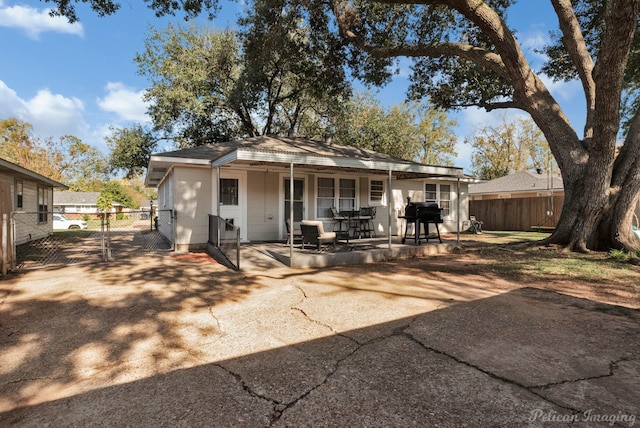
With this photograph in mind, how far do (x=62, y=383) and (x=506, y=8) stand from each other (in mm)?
15943

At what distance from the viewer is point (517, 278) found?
21.4 ft

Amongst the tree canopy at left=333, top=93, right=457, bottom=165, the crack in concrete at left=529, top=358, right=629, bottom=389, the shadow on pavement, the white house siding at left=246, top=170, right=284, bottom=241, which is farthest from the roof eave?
the tree canopy at left=333, top=93, right=457, bottom=165

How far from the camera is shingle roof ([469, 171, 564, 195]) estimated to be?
21450 millimetres

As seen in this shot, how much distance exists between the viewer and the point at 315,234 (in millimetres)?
7953

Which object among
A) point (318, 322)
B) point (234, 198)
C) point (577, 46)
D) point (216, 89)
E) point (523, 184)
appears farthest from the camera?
point (523, 184)

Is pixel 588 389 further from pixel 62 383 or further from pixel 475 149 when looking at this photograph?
pixel 475 149

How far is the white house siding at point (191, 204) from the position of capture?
9.70 meters

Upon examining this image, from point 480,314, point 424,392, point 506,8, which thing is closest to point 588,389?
point 424,392

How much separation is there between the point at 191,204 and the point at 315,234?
4206 millimetres

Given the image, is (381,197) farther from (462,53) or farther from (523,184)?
(523,184)

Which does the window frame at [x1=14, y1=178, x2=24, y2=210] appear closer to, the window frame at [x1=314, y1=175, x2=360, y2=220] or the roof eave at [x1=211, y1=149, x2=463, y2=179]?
the roof eave at [x1=211, y1=149, x2=463, y2=179]

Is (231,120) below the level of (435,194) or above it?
above

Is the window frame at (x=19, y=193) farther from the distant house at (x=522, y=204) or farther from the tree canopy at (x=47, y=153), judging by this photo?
the distant house at (x=522, y=204)

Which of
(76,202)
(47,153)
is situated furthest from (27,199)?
(76,202)
